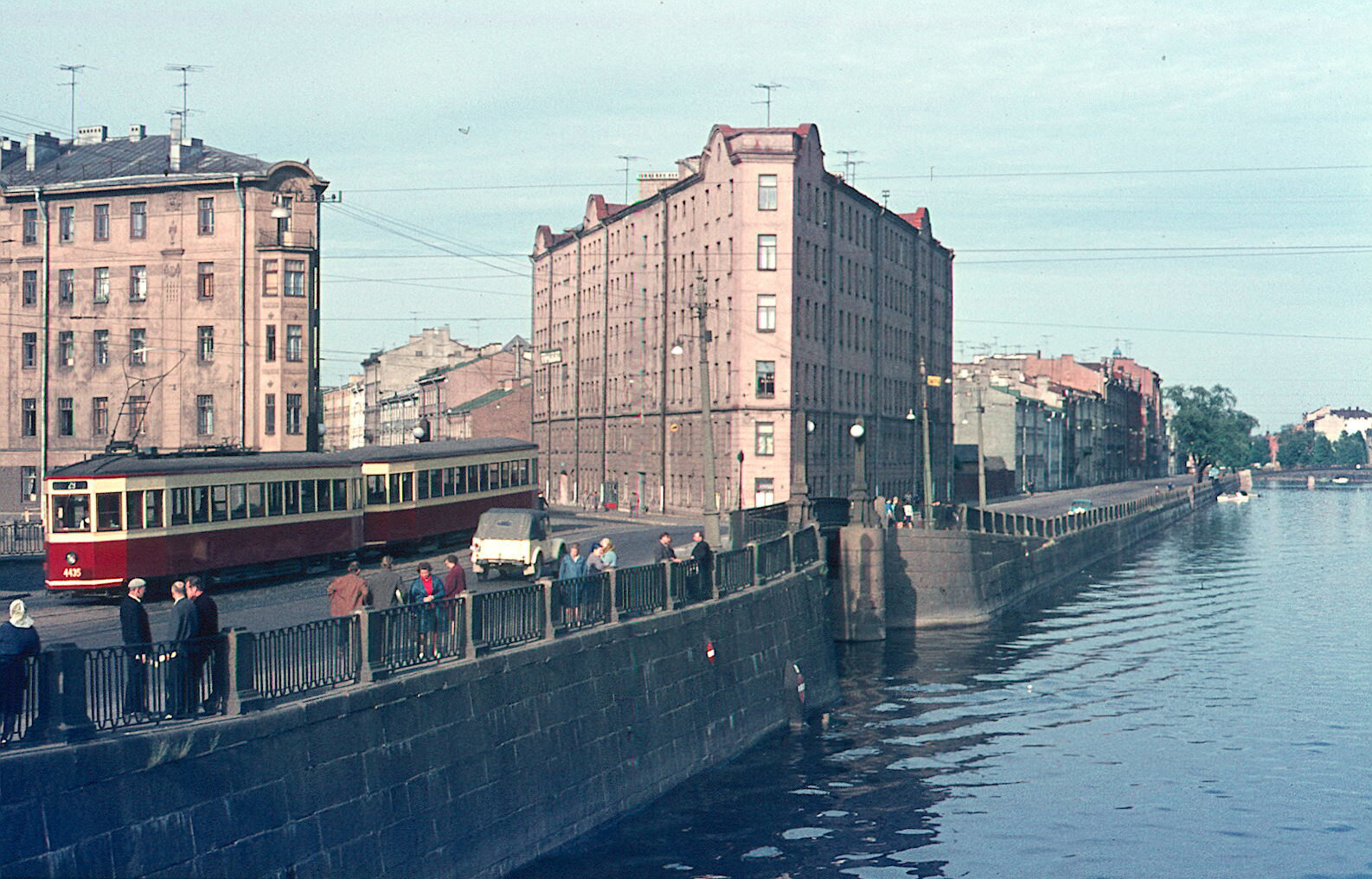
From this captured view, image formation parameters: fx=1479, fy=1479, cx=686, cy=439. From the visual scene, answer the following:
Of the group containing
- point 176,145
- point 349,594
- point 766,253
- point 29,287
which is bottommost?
point 349,594

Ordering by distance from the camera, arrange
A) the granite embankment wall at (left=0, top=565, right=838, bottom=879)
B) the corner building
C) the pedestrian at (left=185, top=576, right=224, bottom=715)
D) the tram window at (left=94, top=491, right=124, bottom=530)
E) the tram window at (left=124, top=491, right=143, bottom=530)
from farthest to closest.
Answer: the corner building → the tram window at (left=124, top=491, right=143, bottom=530) → the tram window at (left=94, top=491, right=124, bottom=530) → the pedestrian at (left=185, top=576, right=224, bottom=715) → the granite embankment wall at (left=0, top=565, right=838, bottom=879)

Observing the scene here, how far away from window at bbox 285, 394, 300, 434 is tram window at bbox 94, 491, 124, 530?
32.1 metres

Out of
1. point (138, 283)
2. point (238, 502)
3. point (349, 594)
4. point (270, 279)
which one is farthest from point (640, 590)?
point (138, 283)

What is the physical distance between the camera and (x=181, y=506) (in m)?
32.8

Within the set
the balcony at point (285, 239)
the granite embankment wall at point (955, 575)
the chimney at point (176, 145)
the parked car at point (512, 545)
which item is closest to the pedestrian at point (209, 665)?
the parked car at point (512, 545)

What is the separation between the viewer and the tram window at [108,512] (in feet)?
102

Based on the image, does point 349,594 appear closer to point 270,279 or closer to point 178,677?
point 178,677

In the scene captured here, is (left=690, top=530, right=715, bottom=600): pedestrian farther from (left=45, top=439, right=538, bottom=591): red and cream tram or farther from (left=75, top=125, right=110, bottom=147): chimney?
(left=75, top=125, right=110, bottom=147): chimney

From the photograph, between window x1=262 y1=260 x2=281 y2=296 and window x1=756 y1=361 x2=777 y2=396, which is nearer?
window x1=262 y1=260 x2=281 y2=296

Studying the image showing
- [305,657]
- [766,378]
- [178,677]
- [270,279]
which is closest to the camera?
[178,677]

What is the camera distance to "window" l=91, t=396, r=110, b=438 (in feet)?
212

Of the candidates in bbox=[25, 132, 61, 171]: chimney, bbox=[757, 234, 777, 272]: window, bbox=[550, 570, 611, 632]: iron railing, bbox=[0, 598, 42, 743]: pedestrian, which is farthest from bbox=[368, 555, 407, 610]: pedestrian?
bbox=[757, 234, 777, 272]: window

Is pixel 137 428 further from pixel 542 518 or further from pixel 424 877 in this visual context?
pixel 424 877

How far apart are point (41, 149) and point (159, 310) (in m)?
13.1
